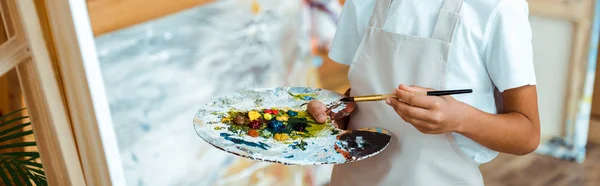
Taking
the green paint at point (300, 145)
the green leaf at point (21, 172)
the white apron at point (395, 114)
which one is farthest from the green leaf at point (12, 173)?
the white apron at point (395, 114)

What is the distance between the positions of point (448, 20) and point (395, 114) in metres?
0.19

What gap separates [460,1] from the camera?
1.00 m

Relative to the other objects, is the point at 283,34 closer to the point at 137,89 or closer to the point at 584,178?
the point at 137,89

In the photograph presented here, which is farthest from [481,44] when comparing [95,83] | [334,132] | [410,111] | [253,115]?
[95,83]

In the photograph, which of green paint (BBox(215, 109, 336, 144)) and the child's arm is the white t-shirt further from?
green paint (BBox(215, 109, 336, 144))

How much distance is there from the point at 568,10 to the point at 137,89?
6.22ft

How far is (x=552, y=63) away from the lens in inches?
112

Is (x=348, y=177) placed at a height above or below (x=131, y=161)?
above

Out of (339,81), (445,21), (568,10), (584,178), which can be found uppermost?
(445,21)

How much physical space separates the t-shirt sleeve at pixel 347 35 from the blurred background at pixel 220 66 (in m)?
0.59

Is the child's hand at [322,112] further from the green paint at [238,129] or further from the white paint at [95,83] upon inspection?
the white paint at [95,83]

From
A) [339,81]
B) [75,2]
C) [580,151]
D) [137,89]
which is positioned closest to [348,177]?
[75,2]

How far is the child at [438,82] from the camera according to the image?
94cm

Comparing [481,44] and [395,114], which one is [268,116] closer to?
[395,114]
